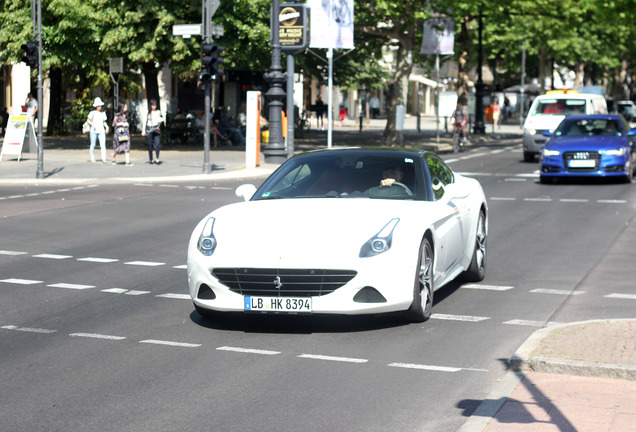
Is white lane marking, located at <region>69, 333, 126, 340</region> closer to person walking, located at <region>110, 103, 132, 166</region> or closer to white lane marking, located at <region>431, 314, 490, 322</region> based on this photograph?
white lane marking, located at <region>431, 314, 490, 322</region>

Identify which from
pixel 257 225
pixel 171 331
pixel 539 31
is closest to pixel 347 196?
pixel 257 225

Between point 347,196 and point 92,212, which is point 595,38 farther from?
point 347,196

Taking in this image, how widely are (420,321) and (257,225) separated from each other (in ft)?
4.91

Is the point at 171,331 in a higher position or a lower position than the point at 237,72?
lower

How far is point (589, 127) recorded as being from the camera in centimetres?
2450

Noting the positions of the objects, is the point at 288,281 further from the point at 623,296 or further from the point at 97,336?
the point at 623,296

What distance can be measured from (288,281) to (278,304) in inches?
7.3

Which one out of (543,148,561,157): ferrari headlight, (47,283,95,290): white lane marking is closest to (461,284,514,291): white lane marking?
(47,283,95,290): white lane marking

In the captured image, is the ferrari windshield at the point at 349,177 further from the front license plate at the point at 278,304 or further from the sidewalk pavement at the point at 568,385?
the sidewalk pavement at the point at 568,385

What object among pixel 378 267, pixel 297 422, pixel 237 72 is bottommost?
pixel 297 422

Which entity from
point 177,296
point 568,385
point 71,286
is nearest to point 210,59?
point 71,286

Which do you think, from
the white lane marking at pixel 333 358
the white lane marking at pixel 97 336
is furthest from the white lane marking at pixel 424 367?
the white lane marking at pixel 97 336

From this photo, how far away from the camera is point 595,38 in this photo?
71250mm

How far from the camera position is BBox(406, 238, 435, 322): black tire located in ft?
27.0
